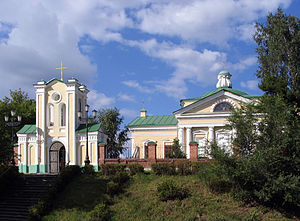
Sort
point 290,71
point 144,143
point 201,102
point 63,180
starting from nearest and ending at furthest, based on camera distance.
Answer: point 63,180, point 290,71, point 201,102, point 144,143

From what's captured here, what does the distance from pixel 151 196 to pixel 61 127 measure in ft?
38.9

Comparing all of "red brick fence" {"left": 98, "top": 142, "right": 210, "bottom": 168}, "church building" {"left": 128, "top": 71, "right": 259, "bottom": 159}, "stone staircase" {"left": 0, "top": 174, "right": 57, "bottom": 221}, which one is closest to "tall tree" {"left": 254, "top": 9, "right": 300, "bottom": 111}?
"church building" {"left": 128, "top": 71, "right": 259, "bottom": 159}

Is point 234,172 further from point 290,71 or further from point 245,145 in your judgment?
point 290,71

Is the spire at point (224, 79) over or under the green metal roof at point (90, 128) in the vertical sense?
over

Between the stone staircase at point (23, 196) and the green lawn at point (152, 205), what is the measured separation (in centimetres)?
182

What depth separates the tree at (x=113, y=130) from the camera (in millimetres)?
41312

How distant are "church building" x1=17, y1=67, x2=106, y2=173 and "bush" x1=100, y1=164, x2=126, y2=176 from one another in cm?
455

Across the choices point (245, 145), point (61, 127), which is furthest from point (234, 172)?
point (61, 127)

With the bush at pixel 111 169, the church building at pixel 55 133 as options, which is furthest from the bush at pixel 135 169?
the church building at pixel 55 133

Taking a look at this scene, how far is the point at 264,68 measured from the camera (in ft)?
84.7

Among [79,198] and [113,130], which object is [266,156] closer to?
[79,198]

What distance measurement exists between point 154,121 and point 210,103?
6837 millimetres

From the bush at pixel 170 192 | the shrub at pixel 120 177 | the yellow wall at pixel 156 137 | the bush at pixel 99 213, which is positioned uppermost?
the yellow wall at pixel 156 137

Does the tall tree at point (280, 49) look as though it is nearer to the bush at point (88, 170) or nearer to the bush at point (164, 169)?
the bush at point (164, 169)
